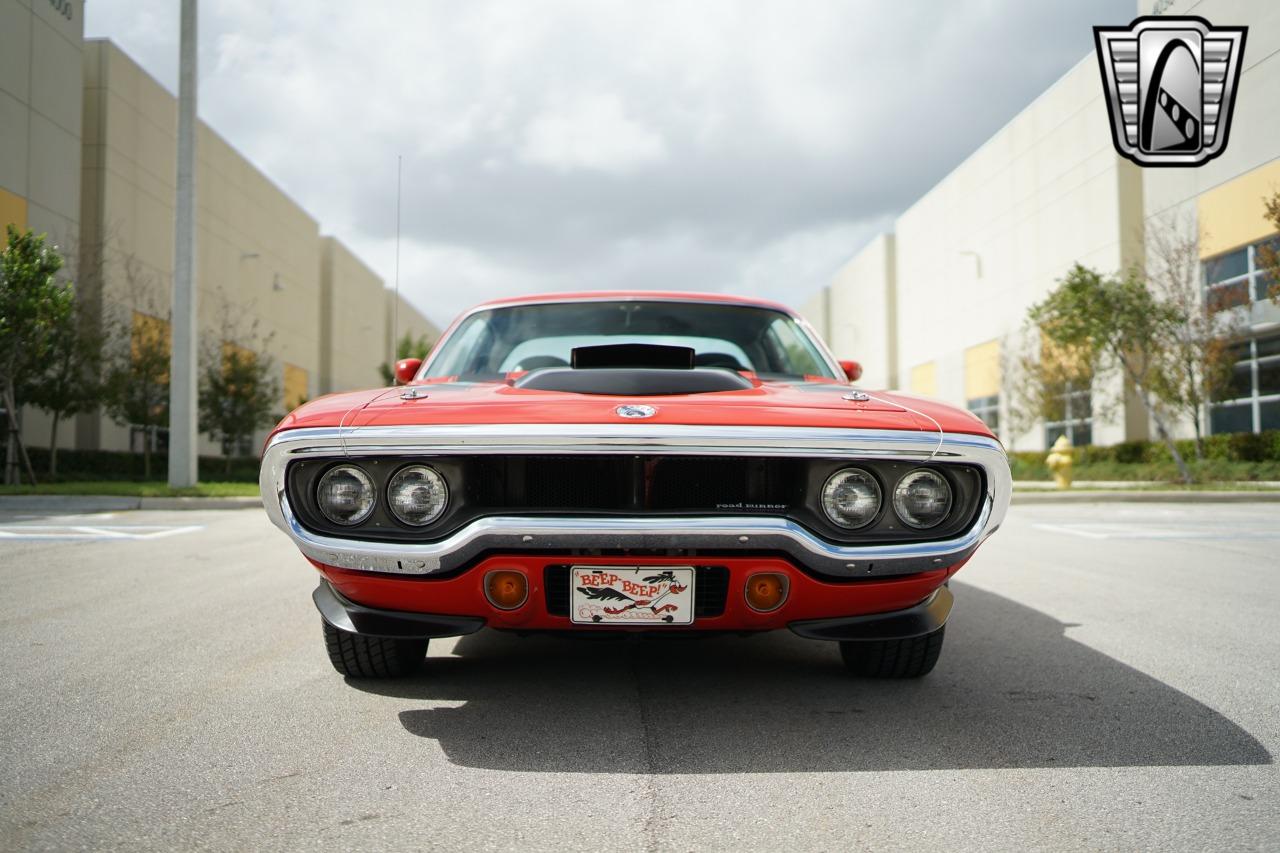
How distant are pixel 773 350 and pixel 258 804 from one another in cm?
274

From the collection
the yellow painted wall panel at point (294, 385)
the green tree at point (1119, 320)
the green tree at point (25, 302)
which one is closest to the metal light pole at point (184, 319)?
the green tree at point (25, 302)

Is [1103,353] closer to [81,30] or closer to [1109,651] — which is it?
[1109,651]

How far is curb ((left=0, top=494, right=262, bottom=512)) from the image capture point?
11.1 metres

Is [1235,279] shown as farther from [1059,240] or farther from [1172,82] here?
[1059,240]

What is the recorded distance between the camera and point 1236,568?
615 centimetres

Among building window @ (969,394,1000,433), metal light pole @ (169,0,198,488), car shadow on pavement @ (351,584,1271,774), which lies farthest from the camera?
building window @ (969,394,1000,433)

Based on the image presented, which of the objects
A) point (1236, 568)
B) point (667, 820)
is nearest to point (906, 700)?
point (667, 820)

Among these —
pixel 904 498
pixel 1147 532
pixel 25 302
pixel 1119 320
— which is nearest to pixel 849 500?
pixel 904 498

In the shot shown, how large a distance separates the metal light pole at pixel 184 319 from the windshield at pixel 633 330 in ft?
38.2

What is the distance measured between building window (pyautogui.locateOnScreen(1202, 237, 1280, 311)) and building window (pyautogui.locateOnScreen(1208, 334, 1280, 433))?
1.11m

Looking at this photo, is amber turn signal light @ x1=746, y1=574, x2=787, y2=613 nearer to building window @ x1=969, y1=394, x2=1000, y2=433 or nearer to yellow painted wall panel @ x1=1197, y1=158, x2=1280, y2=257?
yellow painted wall panel @ x1=1197, y1=158, x2=1280, y2=257

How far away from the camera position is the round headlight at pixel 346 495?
2.55 metres

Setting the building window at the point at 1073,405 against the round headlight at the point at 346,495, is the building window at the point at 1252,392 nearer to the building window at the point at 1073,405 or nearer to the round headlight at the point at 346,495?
the building window at the point at 1073,405

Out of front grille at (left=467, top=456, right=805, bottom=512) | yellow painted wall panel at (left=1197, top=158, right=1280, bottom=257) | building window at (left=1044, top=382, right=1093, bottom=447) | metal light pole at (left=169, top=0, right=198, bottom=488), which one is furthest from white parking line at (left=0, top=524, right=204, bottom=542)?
building window at (left=1044, top=382, right=1093, bottom=447)
